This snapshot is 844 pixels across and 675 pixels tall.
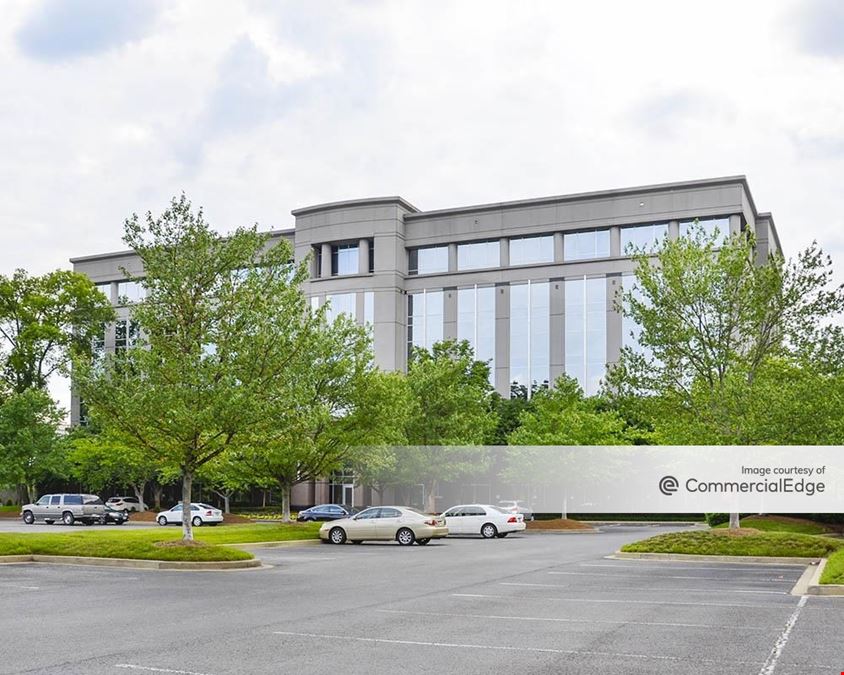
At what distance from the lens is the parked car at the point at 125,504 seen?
5512 centimetres

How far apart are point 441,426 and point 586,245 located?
2565 cm

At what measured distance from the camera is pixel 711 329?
3097 centimetres

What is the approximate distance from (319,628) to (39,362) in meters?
62.8

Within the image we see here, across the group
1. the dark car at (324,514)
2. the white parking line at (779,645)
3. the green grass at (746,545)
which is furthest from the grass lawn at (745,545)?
the dark car at (324,514)

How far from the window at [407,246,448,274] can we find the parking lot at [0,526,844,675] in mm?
52579

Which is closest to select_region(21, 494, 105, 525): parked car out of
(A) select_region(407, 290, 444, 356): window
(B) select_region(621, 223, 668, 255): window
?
(A) select_region(407, 290, 444, 356): window

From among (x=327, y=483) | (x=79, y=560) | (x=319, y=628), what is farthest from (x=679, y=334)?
(x=327, y=483)

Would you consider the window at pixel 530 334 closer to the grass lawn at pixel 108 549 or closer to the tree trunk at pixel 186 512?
the grass lawn at pixel 108 549

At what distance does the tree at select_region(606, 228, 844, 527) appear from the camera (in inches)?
1179

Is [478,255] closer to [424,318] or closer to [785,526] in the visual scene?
[424,318]

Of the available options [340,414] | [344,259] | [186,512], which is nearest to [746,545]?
[186,512]

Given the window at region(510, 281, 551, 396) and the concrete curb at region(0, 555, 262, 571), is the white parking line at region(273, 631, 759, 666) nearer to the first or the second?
the concrete curb at region(0, 555, 262, 571)

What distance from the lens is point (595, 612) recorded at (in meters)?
14.2

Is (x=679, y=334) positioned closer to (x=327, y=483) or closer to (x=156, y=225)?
(x=156, y=225)
